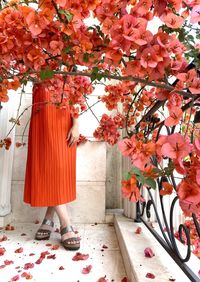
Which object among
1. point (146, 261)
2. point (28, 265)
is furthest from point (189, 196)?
point (28, 265)

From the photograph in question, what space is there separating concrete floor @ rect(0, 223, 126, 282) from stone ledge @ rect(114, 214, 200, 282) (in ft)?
0.32

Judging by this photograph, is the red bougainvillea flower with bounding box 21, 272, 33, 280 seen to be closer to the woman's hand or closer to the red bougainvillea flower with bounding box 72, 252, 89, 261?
the red bougainvillea flower with bounding box 72, 252, 89, 261

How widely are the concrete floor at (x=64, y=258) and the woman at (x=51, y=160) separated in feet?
0.40

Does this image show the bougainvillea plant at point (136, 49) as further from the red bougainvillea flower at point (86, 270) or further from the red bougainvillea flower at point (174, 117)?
the red bougainvillea flower at point (86, 270)

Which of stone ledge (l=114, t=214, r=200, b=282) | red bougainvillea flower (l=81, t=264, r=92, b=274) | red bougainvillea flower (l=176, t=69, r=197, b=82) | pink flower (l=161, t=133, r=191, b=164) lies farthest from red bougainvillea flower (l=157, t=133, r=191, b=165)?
red bougainvillea flower (l=81, t=264, r=92, b=274)

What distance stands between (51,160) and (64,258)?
21.7 inches

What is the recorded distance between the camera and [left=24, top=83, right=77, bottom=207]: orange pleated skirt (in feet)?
5.18

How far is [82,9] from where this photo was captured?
17.9 inches

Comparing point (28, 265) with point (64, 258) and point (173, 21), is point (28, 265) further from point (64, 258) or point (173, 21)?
point (173, 21)

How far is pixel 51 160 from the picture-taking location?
159cm

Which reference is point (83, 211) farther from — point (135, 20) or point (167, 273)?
point (135, 20)

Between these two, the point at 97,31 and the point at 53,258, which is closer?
the point at 97,31

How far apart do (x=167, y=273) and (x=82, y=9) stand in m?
0.86

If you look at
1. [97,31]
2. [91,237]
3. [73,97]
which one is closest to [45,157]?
[91,237]
